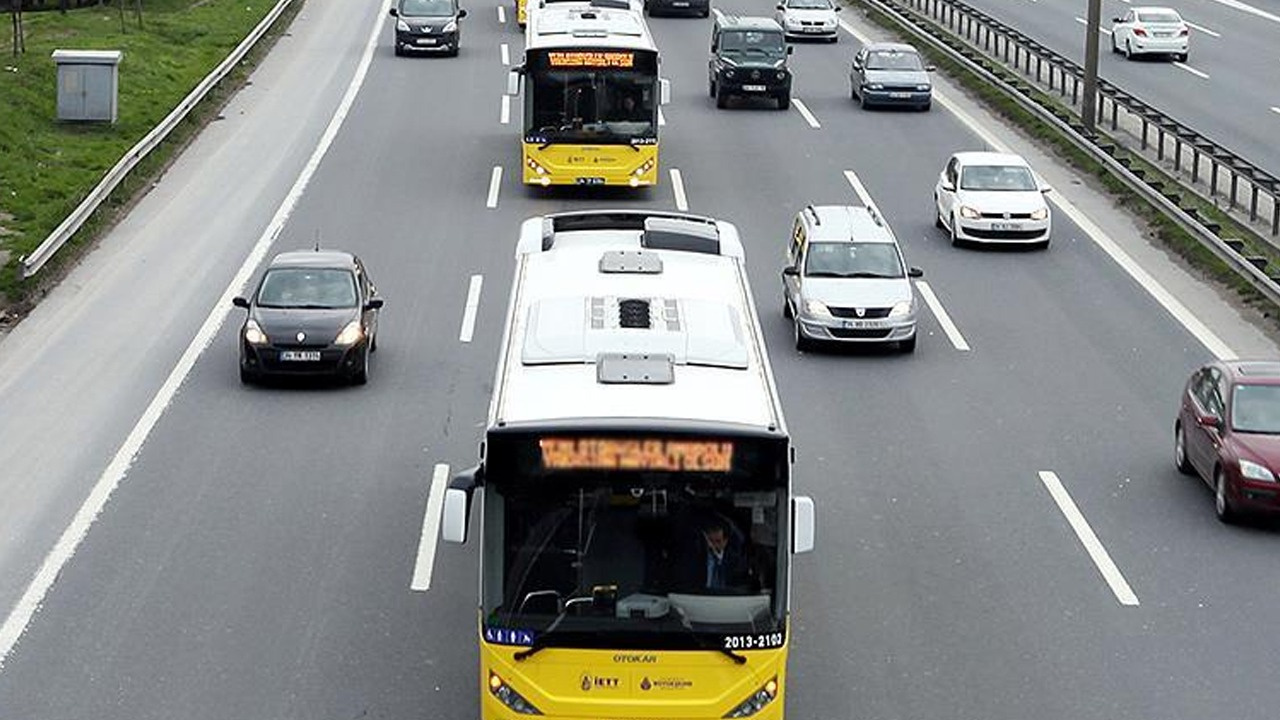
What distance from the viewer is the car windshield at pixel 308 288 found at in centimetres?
3028

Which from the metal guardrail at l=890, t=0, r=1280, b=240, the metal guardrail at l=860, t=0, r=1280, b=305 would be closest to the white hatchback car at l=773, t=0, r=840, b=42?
the metal guardrail at l=860, t=0, r=1280, b=305

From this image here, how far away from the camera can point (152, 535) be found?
909 inches

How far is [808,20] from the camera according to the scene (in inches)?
2591

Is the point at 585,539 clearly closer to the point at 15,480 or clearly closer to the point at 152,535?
the point at 152,535

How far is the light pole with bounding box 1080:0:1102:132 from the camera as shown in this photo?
48047mm

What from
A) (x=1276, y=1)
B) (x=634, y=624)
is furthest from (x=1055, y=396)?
(x=1276, y=1)

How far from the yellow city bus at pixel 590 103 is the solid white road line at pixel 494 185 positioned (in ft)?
2.46

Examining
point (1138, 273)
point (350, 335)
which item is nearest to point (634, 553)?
point (350, 335)

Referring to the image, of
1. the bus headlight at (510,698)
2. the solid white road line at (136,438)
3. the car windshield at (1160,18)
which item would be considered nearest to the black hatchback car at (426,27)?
the solid white road line at (136,438)

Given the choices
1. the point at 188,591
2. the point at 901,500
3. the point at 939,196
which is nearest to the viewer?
the point at 188,591

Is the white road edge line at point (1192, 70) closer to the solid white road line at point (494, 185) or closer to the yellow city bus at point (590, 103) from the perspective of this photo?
the solid white road line at point (494, 185)

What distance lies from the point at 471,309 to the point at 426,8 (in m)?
28.5

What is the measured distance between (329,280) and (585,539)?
15.7 meters

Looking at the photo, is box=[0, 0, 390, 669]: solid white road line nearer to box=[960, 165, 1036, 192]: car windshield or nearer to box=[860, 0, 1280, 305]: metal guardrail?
box=[960, 165, 1036, 192]: car windshield
